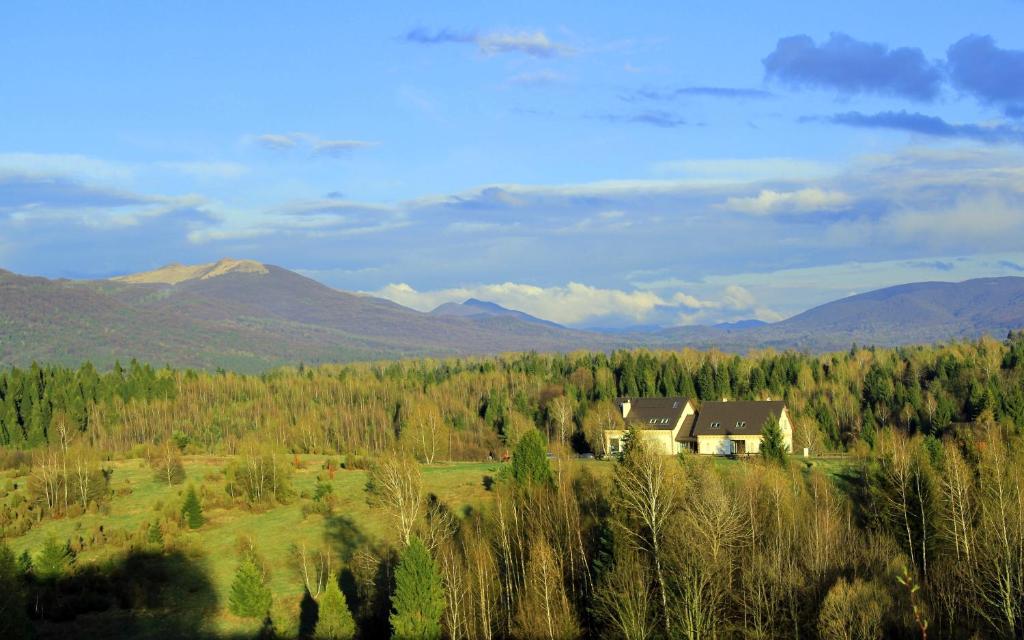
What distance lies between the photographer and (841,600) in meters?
42.2

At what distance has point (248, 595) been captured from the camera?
198ft

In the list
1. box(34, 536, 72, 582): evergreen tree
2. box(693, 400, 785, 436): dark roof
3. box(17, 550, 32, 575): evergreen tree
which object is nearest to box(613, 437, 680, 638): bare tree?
box(34, 536, 72, 582): evergreen tree

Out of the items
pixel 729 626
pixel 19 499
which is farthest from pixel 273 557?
pixel 729 626

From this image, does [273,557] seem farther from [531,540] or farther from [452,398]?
[452,398]

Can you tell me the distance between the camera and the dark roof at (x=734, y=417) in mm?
101625

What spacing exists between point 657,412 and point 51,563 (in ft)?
208

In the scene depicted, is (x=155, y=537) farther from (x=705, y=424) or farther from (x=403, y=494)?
(x=705, y=424)

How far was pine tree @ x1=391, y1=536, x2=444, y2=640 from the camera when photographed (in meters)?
50.6

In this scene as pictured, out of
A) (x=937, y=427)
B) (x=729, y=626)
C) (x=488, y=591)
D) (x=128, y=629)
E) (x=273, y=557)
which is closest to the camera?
(x=729, y=626)

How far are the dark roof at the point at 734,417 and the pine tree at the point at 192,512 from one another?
4939 cm

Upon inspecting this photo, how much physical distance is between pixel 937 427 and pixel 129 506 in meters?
86.9

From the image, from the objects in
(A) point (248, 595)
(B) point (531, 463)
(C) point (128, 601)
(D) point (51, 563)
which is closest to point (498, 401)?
(B) point (531, 463)

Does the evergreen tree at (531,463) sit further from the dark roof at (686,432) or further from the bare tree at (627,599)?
the dark roof at (686,432)

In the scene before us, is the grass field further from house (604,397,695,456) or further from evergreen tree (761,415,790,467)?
house (604,397,695,456)
